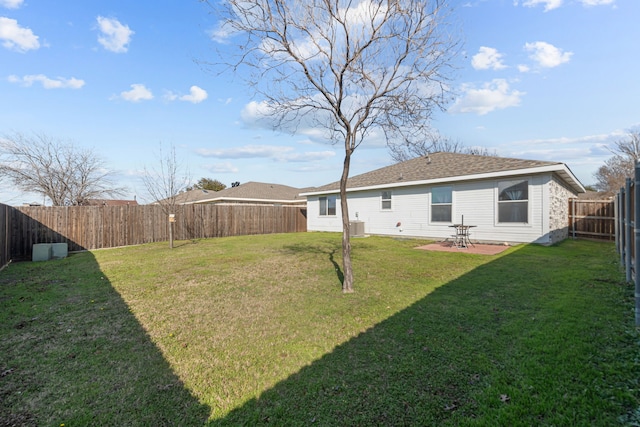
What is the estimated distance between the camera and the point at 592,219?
12.2 m

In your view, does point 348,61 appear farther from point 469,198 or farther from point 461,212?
point 461,212

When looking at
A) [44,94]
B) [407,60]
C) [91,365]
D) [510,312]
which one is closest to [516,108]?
[407,60]

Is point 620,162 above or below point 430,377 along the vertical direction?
above

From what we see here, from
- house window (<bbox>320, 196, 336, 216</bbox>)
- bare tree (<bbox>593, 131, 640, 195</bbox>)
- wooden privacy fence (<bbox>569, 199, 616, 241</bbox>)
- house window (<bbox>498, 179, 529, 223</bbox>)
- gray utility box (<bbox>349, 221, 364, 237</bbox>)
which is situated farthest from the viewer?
bare tree (<bbox>593, 131, 640, 195</bbox>)

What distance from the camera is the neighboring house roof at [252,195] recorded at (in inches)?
986

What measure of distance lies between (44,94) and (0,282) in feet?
25.6

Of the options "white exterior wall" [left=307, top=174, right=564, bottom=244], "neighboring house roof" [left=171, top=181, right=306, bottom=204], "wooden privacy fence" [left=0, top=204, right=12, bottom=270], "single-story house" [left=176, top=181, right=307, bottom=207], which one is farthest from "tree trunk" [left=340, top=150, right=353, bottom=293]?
"neighboring house roof" [left=171, top=181, right=306, bottom=204]

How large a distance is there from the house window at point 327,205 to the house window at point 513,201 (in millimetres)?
9704

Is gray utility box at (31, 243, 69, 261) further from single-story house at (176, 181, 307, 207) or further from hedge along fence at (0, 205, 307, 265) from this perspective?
single-story house at (176, 181, 307, 207)

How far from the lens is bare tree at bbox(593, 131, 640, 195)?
77.1ft

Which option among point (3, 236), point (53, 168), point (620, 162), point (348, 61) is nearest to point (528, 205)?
point (348, 61)

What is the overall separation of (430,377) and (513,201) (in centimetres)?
1067

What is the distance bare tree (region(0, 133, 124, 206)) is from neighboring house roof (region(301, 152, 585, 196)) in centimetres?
1486

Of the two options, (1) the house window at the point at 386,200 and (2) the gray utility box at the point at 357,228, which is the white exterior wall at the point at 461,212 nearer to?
(1) the house window at the point at 386,200
